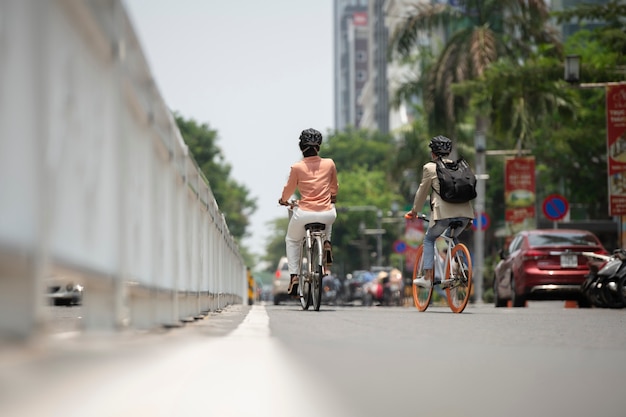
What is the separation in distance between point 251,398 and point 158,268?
2234mm

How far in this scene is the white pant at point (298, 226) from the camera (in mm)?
14867

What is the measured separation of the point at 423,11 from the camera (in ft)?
155

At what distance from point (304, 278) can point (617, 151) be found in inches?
623

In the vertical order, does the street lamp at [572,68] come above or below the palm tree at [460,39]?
below

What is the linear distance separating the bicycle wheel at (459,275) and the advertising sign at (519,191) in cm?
2706

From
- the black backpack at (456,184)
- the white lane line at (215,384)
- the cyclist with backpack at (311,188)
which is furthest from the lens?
the black backpack at (456,184)

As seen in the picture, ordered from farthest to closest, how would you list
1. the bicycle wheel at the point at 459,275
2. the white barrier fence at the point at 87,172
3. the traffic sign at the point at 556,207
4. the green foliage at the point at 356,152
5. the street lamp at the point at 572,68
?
the green foliage at the point at 356,152 → the traffic sign at the point at 556,207 → the street lamp at the point at 572,68 → the bicycle wheel at the point at 459,275 → the white barrier fence at the point at 87,172

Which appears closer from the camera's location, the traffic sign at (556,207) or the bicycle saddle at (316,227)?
the bicycle saddle at (316,227)

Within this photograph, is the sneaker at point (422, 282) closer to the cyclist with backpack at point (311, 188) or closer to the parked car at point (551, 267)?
the cyclist with backpack at point (311, 188)

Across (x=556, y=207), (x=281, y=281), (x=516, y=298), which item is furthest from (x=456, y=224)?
(x=281, y=281)

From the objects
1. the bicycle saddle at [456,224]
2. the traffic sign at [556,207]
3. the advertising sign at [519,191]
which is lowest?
the bicycle saddle at [456,224]

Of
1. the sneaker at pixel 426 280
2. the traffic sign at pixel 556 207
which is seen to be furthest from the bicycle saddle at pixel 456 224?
the traffic sign at pixel 556 207

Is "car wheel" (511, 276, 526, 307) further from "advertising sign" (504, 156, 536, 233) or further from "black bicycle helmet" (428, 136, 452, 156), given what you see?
"advertising sign" (504, 156, 536, 233)

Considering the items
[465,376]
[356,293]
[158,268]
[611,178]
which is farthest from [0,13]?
[356,293]
